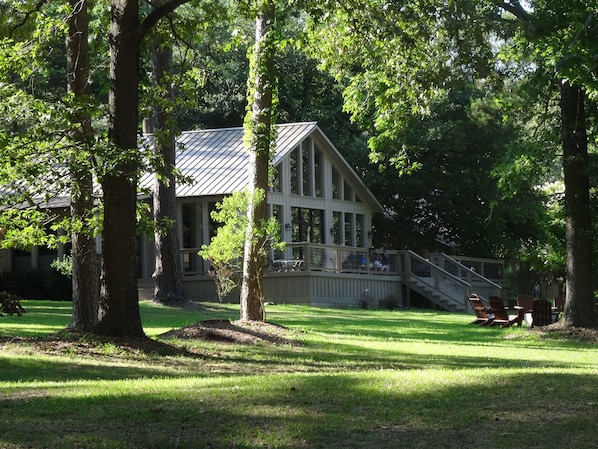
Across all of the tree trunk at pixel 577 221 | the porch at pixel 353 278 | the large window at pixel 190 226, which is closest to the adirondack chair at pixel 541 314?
the tree trunk at pixel 577 221

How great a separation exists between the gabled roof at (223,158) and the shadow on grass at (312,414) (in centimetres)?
2570

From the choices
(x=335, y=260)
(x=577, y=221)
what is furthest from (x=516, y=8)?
(x=335, y=260)

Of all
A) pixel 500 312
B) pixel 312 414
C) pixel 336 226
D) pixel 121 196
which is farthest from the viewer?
pixel 336 226

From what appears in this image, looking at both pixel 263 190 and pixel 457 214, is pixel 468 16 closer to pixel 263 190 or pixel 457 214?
pixel 263 190

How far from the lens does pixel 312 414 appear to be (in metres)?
9.75

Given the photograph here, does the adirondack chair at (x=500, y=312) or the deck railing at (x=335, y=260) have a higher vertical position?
the deck railing at (x=335, y=260)

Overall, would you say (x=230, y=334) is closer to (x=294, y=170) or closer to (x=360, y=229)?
(x=294, y=170)

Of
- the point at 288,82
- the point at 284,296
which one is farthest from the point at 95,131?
the point at 288,82

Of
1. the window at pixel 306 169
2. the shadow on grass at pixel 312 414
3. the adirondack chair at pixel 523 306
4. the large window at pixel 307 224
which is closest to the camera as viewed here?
the shadow on grass at pixel 312 414

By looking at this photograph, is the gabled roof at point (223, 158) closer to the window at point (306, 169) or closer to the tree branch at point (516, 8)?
the window at point (306, 169)

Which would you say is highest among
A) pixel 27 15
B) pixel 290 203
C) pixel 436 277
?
pixel 27 15

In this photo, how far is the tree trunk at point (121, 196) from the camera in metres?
17.0

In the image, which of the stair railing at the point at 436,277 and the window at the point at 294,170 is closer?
the stair railing at the point at 436,277

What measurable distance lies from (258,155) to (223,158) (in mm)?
18187
